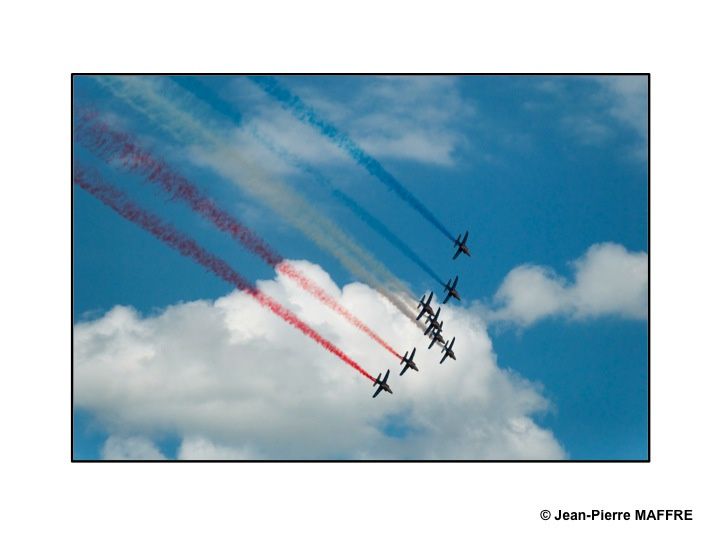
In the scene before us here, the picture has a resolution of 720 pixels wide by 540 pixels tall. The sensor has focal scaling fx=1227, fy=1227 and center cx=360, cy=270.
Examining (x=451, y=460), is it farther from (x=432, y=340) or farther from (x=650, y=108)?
(x=432, y=340)

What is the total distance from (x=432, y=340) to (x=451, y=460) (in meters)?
27.9

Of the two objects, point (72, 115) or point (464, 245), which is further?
point (464, 245)

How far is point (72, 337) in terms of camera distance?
171 ft

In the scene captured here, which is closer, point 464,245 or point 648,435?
point 648,435
